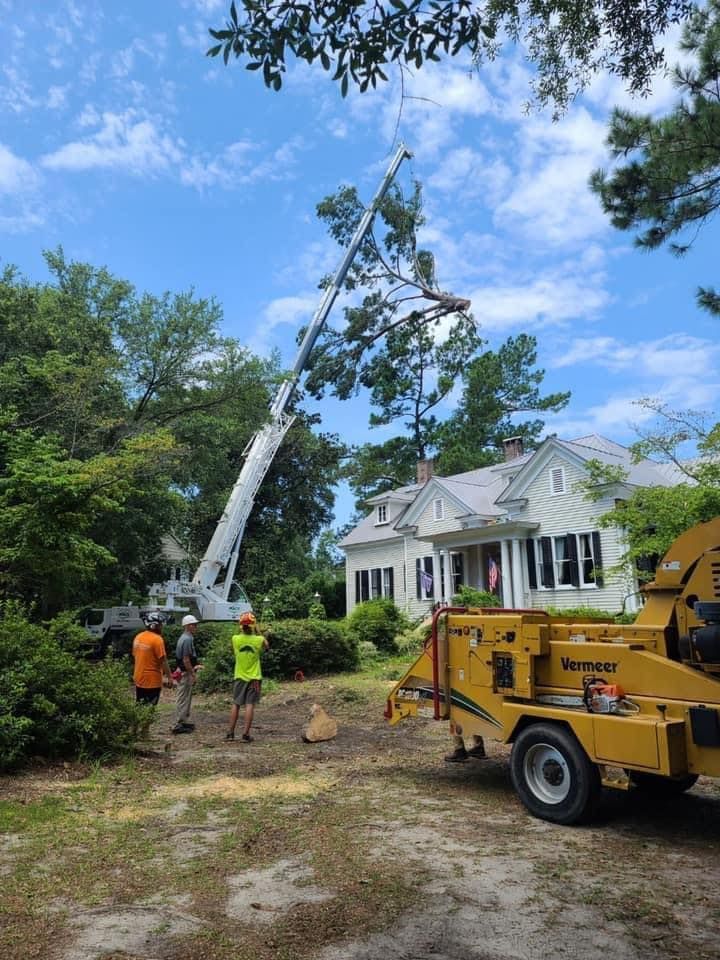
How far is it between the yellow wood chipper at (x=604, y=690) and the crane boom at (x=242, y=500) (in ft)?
52.2

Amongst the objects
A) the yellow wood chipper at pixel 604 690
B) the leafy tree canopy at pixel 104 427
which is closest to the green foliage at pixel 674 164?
the yellow wood chipper at pixel 604 690

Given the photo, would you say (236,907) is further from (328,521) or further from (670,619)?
(328,521)

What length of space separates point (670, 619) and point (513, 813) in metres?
2.19

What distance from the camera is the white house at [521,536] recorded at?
23.1 m

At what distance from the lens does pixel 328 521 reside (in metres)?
39.3

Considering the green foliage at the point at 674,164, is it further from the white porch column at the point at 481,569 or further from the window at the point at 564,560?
the white porch column at the point at 481,569

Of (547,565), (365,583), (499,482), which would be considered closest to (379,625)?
(547,565)

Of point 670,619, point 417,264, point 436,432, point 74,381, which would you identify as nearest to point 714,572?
point 670,619

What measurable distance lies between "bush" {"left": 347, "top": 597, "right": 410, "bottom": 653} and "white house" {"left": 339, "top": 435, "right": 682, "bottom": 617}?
3.31 meters

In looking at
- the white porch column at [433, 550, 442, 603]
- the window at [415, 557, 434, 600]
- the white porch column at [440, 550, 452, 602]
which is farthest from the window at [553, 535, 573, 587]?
the window at [415, 557, 434, 600]

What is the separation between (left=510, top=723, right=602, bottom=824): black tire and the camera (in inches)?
235

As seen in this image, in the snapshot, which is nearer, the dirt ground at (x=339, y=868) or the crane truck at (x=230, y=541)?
the dirt ground at (x=339, y=868)

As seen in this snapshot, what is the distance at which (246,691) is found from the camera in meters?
10.3

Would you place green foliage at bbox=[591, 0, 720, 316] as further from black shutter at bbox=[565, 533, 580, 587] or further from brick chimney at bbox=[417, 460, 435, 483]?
brick chimney at bbox=[417, 460, 435, 483]
